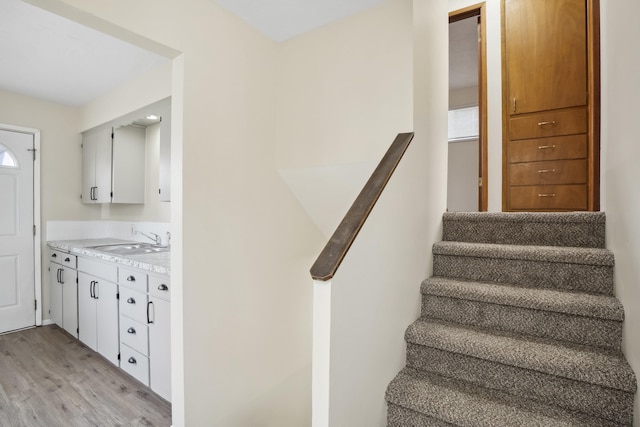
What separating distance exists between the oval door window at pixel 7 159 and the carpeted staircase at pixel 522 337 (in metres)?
4.38

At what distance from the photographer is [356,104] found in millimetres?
2189

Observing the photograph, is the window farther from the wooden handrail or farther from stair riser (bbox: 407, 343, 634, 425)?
stair riser (bbox: 407, 343, 634, 425)

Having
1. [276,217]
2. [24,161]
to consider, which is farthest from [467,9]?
[24,161]

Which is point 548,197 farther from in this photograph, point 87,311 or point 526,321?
point 87,311

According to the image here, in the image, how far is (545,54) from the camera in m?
2.71

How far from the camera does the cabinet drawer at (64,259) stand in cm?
327

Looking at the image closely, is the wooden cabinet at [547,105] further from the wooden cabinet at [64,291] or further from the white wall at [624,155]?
the wooden cabinet at [64,291]

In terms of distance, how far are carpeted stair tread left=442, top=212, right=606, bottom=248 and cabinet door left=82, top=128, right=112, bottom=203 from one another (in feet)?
11.5

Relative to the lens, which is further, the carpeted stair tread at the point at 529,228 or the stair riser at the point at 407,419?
the carpeted stair tread at the point at 529,228

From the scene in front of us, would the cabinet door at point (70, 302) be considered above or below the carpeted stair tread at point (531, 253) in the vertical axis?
below

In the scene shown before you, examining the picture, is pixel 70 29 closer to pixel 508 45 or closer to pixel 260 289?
pixel 260 289

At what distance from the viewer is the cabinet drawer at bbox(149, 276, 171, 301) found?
→ 2164 mm

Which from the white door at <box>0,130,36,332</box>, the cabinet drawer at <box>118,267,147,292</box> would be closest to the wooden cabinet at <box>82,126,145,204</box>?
the white door at <box>0,130,36,332</box>

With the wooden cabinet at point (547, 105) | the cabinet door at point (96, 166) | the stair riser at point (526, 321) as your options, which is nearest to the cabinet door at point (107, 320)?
the cabinet door at point (96, 166)
